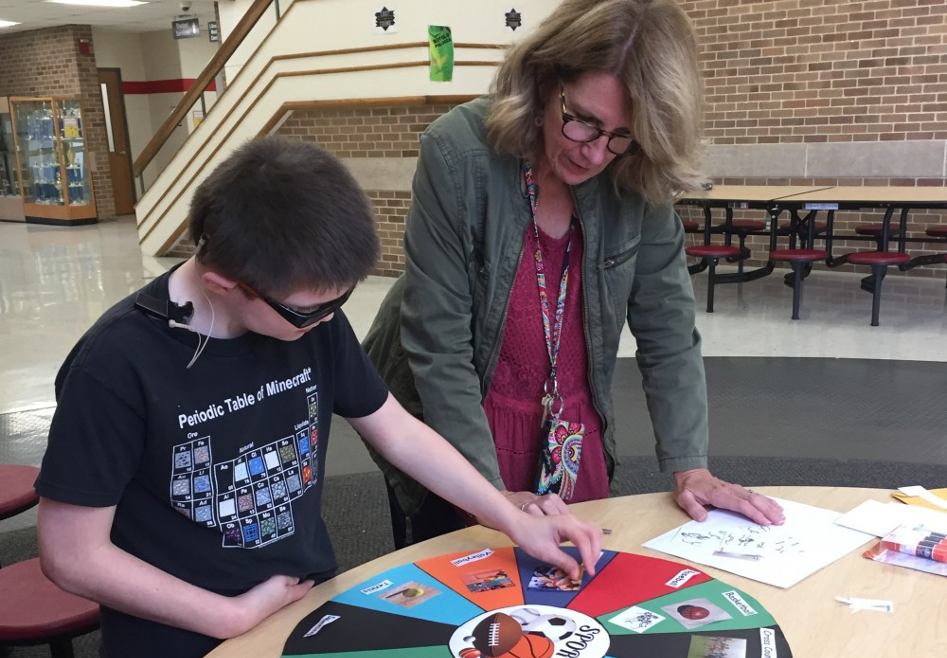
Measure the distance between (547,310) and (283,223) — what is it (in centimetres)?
→ 73

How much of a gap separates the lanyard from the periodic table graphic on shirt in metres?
0.51

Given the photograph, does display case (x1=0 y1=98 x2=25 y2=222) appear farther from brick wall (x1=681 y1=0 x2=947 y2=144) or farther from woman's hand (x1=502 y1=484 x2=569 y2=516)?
woman's hand (x1=502 y1=484 x2=569 y2=516)

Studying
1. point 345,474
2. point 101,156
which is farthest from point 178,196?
point 345,474

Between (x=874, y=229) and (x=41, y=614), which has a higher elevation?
(x=41, y=614)

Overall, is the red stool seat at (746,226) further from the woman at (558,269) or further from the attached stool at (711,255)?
the woman at (558,269)

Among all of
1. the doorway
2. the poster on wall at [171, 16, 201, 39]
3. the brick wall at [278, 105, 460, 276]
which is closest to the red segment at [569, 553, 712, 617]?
the brick wall at [278, 105, 460, 276]

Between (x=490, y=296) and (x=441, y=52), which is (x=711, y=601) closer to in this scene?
(x=490, y=296)

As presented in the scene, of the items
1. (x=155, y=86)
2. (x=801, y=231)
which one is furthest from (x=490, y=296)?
(x=155, y=86)

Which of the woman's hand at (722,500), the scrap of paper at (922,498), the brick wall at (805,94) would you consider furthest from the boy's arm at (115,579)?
the brick wall at (805,94)

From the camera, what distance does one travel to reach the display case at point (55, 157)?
13.5 metres

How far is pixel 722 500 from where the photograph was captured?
1.53m

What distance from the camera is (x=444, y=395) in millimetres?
1521

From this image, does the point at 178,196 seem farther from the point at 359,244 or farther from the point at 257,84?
the point at 359,244

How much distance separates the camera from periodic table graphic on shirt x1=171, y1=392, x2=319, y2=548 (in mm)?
1159
